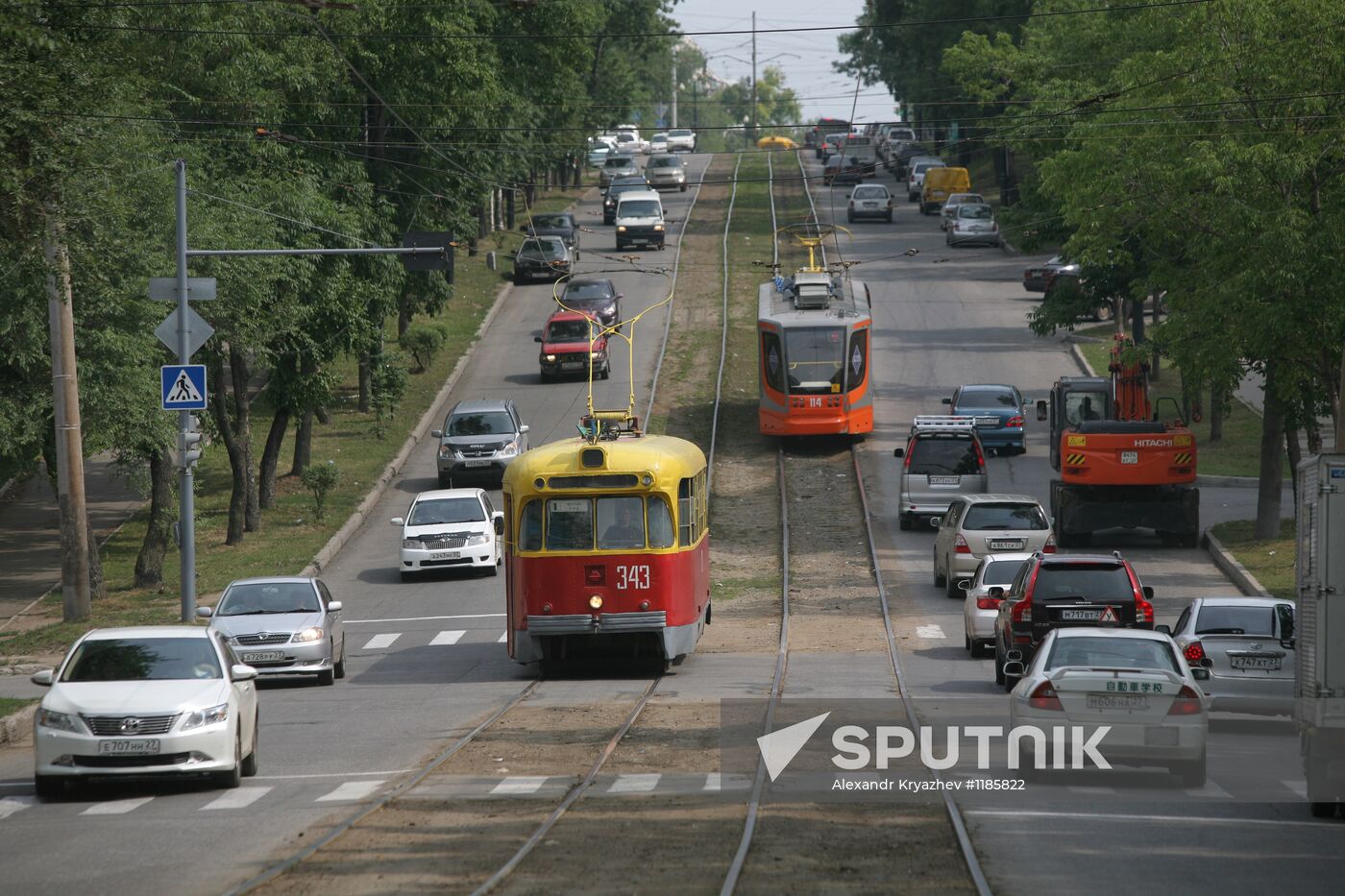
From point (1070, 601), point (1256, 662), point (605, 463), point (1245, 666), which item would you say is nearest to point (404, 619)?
point (605, 463)

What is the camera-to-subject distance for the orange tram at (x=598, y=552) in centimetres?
2170

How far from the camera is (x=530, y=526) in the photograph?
72.2ft

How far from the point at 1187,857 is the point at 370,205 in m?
37.6

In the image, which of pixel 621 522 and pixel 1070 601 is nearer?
pixel 1070 601

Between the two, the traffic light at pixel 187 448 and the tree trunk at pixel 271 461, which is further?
the tree trunk at pixel 271 461

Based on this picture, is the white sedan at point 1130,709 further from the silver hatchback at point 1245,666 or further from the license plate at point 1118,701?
the silver hatchback at point 1245,666

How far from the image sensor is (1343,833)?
40.5ft

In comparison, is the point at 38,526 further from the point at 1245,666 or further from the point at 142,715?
the point at 1245,666

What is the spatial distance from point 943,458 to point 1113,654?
2167cm

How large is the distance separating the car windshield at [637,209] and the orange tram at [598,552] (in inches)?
1966

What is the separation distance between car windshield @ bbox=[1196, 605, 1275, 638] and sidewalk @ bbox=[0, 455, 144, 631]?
820 inches

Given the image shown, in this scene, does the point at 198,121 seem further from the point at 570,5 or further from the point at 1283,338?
the point at 570,5

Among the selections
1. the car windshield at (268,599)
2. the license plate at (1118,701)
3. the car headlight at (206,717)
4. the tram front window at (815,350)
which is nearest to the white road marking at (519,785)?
the car headlight at (206,717)

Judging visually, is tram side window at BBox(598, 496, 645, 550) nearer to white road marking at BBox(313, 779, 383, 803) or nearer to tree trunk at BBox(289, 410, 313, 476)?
white road marking at BBox(313, 779, 383, 803)
